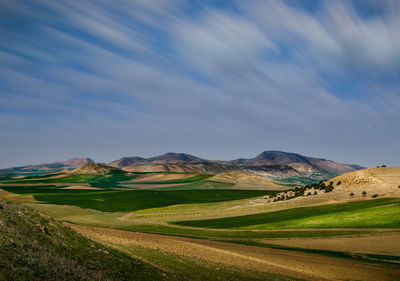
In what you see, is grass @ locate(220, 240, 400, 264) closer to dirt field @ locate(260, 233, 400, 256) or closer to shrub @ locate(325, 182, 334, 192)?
dirt field @ locate(260, 233, 400, 256)

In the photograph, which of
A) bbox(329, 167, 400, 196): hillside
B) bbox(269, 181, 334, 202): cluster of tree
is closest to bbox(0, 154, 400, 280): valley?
bbox(329, 167, 400, 196): hillside

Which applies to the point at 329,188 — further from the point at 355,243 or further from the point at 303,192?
the point at 355,243

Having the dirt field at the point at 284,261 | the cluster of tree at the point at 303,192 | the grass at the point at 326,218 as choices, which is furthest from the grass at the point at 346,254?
the cluster of tree at the point at 303,192

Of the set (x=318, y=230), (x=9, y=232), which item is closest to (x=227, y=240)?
(x=318, y=230)

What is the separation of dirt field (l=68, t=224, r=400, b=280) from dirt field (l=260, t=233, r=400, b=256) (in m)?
4.82

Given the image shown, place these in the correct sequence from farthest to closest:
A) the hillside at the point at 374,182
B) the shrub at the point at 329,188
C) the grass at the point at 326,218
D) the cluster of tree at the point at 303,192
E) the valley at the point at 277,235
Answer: the cluster of tree at the point at 303,192
the shrub at the point at 329,188
the hillside at the point at 374,182
the grass at the point at 326,218
the valley at the point at 277,235

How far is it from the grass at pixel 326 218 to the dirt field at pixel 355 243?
6.58m

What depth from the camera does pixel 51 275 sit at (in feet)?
36.7

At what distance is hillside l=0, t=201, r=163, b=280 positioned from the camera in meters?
11.3

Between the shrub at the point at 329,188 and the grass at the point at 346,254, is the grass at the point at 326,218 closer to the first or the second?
the grass at the point at 346,254

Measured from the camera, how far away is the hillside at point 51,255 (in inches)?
444

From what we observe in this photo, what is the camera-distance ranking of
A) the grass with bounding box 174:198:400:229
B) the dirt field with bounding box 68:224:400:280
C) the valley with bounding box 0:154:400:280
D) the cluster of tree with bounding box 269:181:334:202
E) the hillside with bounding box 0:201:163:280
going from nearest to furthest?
the hillside with bounding box 0:201:163:280, the dirt field with bounding box 68:224:400:280, the valley with bounding box 0:154:400:280, the grass with bounding box 174:198:400:229, the cluster of tree with bounding box 269:181:334:202

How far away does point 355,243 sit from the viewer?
113 ft

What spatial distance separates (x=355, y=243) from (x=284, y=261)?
12.9 metres
